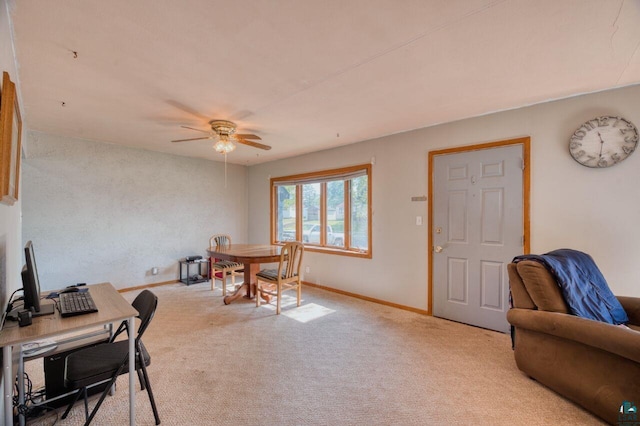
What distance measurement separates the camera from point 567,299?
6.27 ft

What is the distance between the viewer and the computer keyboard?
149cm

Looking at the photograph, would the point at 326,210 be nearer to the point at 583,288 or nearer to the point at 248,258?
the point at 248,258

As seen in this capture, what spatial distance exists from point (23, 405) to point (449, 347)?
308 centimetres

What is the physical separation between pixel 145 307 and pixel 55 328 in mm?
489

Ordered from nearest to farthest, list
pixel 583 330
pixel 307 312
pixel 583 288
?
1. pixel 583 330
2. pixel 583 288
3. pixel 307 312

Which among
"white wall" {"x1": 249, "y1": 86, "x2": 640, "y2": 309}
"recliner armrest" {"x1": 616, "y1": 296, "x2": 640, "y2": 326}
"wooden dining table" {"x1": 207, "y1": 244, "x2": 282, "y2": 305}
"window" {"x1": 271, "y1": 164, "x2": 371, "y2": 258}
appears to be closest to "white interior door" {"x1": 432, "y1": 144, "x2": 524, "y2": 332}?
"white wall" {"x1": 249, "y1": 86, "x2": 640, "y2": 309}

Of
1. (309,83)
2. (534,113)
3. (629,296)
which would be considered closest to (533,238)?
(629,296)

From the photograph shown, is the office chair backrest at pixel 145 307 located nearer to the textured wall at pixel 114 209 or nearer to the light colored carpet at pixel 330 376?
the light colored carpet at pixel 330 376

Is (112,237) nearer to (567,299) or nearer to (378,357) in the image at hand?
(378,357)

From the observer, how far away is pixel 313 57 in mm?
1895

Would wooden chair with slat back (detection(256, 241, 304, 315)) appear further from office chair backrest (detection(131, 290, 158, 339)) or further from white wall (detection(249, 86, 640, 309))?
office chair backrest (detection(131, 290, 158, 339))

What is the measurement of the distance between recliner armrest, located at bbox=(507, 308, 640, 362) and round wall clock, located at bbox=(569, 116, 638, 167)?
152 centimetres

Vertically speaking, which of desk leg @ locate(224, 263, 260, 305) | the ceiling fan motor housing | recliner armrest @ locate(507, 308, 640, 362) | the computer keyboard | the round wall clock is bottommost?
desk leg @ locate(224, 263, 260, 305)

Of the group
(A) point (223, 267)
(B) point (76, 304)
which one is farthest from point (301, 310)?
(B) point (76, 304)
